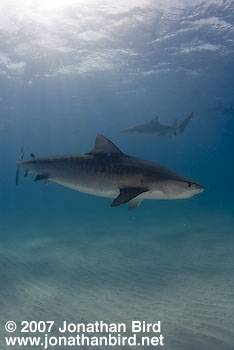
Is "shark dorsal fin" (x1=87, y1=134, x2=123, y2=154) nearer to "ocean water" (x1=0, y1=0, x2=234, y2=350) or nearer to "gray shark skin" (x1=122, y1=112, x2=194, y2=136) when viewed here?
"ocean water" (x1=0, y1=0, x2=234, y2=350)

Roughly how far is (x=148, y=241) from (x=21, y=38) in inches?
677

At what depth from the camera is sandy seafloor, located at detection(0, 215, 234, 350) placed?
16.8 feet

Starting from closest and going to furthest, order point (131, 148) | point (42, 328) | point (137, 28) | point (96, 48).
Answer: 1. point (42, 328)
2. point (137, 28)
3. point (96, 48)
4. point (131, 148)

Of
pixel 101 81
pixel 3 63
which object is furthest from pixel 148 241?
pixel 101 81

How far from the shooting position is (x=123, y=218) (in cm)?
2417

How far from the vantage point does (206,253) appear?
10219mm

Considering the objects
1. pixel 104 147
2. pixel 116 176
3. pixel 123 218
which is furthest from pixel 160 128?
pixel 116 176

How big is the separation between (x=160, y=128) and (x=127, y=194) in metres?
14.5

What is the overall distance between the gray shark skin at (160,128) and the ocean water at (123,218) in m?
6.17

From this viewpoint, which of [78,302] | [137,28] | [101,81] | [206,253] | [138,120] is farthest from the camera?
[138,120]

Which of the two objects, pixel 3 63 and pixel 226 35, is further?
pixel 3 63

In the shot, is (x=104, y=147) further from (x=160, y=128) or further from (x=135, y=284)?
(x=160, y=128)

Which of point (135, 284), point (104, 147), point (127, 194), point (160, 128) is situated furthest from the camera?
point (160, 128)

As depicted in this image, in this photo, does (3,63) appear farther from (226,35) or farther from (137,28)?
(226,35)
